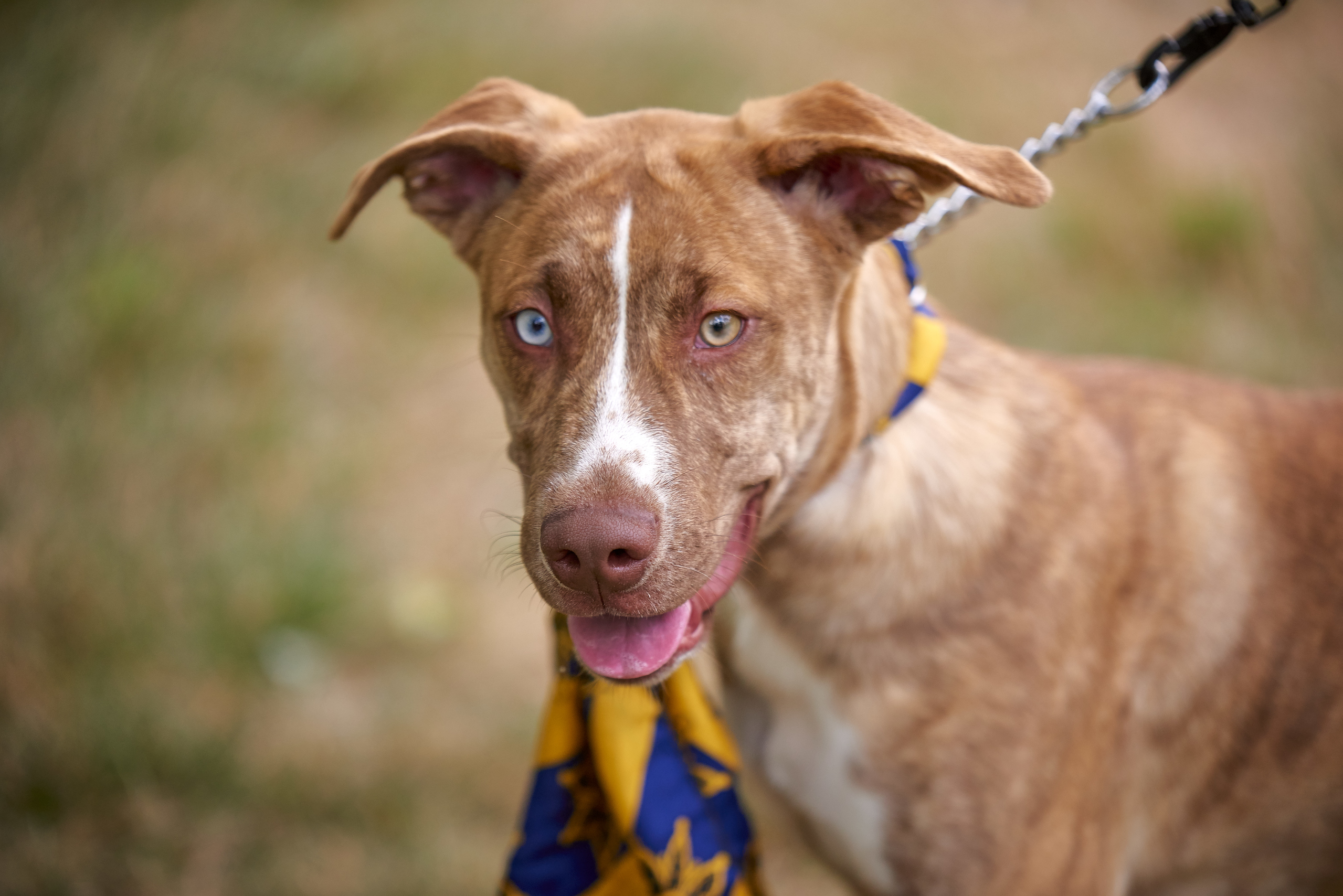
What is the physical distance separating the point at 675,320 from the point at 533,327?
12.3 inches

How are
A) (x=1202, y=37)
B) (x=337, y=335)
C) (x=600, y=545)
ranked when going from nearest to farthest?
(x=600, y=545), (x=1202, y=37), (x=337, y=335)

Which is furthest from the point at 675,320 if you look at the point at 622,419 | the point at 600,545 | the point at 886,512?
the point at 886,512

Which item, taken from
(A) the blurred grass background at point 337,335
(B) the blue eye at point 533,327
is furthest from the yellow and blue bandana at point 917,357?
(A) the blurred grass background at point 337,335

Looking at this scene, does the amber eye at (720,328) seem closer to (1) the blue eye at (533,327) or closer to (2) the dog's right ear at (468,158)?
(1) the blue eye at (533,327)

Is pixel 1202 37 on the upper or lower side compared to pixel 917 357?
upper

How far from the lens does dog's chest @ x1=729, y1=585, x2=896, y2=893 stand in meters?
2.26

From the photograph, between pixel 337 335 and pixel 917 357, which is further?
pixel 337 335

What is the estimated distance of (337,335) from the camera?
5.20m

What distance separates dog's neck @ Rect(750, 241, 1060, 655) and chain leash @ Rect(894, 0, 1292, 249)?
40 cm

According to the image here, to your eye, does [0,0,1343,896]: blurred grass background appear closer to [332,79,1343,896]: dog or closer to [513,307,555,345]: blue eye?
[332,79,1343,896]: dog

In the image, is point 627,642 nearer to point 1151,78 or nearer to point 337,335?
point 1151,78

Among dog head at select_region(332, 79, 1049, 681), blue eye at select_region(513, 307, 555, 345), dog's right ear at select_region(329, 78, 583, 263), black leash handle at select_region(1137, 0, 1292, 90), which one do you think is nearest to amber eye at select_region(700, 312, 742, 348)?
dog head at select_region(332, 79, 1049, 681)

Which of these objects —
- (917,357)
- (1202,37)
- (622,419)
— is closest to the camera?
(622,419)

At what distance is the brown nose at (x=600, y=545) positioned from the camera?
5.61 ft
